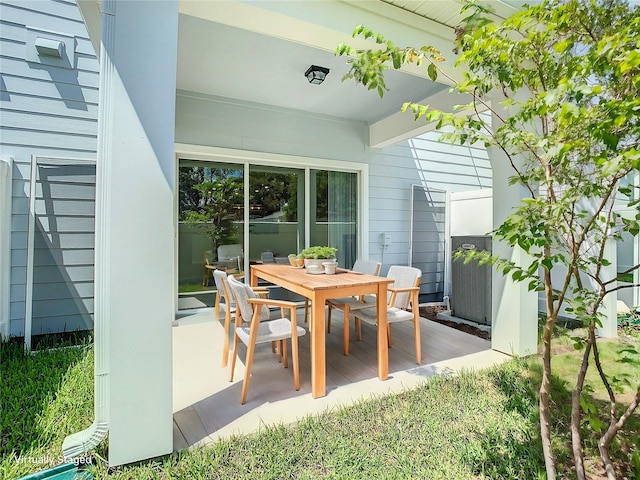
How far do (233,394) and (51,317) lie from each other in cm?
257

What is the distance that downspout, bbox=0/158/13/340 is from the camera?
3127 mm

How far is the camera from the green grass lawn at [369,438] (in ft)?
5.52

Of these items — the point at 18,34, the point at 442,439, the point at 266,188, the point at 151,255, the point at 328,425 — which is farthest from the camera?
the point at 266,188

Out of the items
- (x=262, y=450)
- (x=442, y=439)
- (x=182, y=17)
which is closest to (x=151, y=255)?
(x=262, y=450)

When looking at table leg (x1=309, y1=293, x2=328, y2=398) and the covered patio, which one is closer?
the covered patio

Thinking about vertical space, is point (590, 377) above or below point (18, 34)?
below

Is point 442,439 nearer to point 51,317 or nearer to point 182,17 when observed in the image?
point 182,17

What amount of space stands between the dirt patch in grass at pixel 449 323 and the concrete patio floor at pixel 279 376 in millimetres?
224

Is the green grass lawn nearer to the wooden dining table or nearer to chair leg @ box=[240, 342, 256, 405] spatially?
the wooden dining table

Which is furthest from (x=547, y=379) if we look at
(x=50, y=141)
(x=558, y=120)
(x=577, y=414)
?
(x=50, y=141)

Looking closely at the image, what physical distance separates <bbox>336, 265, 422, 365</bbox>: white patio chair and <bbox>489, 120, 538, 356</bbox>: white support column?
890 mm

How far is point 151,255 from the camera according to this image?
1748 millimetres

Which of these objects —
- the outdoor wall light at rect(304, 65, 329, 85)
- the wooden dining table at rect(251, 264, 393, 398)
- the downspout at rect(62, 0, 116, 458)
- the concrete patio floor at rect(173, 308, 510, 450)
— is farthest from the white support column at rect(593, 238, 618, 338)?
the downspout at rect(62, 0, 116, 458)

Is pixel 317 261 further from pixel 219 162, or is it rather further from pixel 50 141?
pixel 50 141
